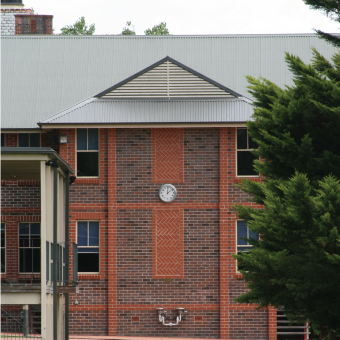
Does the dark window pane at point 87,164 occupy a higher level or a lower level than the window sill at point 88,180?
higher

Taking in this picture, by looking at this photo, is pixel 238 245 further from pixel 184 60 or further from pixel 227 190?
pixel 184 60

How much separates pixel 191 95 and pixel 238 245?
4.93 meters

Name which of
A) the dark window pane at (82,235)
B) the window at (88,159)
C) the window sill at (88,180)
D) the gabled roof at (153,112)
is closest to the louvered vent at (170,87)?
the gabled roof at (153,112)

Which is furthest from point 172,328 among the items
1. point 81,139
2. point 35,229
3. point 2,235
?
point 81,139

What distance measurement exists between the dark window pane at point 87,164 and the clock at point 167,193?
214cm

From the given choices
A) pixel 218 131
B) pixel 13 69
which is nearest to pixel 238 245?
pixel 218 131

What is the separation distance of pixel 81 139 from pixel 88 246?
3.38 m

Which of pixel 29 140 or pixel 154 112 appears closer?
pixel 154 112

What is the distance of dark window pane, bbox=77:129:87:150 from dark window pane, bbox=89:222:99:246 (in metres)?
2.44

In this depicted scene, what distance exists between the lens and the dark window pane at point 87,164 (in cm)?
1905

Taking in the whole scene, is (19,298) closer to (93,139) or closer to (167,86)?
(93,139)

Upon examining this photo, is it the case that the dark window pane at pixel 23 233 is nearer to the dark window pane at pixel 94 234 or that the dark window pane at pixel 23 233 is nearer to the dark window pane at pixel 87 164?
the dark window pane at pixel 94 234

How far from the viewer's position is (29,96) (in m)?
20.8

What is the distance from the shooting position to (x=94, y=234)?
1891cm
